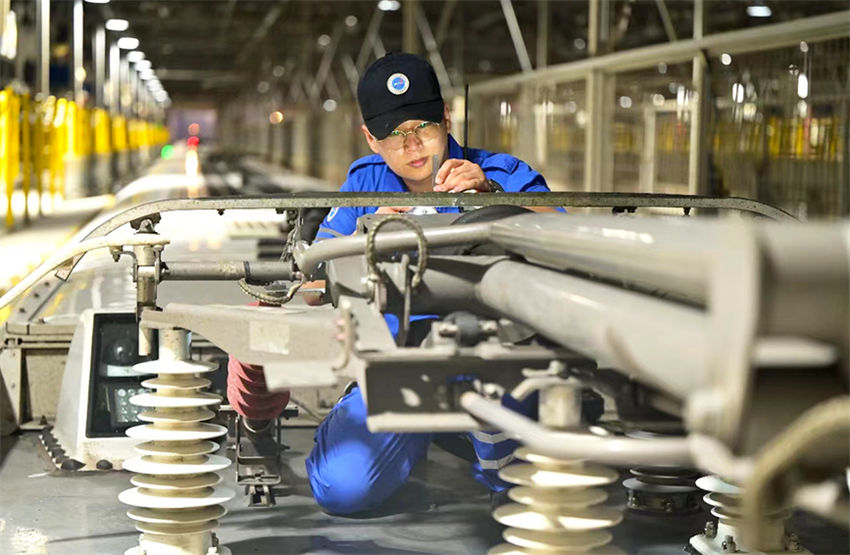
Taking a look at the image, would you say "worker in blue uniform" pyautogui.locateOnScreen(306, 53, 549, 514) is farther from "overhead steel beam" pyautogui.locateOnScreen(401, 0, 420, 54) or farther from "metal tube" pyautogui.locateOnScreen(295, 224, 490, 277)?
"overhead steel beam" pyautogui.locateOnScreen(401, 0, 420, 54)

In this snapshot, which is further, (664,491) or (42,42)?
(42,42)

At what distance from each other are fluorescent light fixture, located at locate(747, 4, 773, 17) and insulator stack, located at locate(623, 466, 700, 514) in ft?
20.2

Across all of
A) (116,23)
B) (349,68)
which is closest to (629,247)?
(349,68)

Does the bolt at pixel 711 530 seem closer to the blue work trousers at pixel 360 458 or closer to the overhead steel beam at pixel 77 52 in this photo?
the blue work trousers at pixel 360 458

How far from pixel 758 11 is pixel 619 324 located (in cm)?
815

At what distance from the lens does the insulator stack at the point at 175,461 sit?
292cm

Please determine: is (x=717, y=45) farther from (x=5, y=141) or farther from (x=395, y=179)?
(x=5, y=141)

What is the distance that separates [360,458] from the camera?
341 cm

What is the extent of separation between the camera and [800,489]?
1525mm

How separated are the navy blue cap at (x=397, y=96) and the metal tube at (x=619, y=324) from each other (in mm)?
1179

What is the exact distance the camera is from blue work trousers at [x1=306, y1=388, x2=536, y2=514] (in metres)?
3.41

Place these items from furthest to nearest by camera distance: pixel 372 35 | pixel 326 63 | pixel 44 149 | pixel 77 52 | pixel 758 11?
1. pixel 326 63
2. pixel 77 52
3. pixel 372 35
4. pixel 44 149
5. pixel 758 11

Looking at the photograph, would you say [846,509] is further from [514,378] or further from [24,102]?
[24,102]

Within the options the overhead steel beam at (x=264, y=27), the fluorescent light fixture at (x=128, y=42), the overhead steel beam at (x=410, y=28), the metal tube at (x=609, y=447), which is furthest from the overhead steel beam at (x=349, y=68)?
the metal tube at (x=609, y=447)
